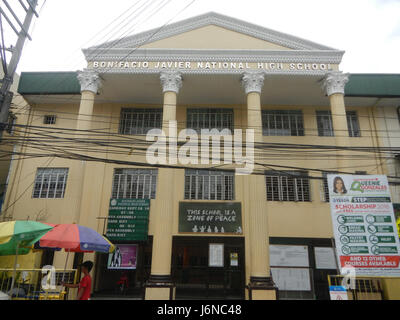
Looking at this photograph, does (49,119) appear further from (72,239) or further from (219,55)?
(72,239)

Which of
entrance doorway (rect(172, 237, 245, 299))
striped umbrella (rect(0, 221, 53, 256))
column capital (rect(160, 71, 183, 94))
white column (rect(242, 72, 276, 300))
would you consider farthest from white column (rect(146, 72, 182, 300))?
striped umbrella (rect(0, 221, 53, 256))

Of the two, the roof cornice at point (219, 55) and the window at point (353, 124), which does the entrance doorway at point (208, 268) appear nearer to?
the window at point (353, 124)

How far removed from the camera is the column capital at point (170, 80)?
13.8 m

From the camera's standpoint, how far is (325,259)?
1427cm

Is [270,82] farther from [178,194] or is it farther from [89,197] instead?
[89,197]

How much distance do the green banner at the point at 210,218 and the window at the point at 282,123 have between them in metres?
4.82

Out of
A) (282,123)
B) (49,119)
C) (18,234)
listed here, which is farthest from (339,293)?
(49,119)

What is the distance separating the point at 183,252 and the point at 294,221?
593 centimetres

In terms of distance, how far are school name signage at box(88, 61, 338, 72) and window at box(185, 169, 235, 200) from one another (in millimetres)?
5473

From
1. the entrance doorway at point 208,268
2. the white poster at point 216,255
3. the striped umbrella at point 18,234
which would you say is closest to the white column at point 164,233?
the entrance doorway at point 208,268

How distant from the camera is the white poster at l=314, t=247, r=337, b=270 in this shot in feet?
46.5

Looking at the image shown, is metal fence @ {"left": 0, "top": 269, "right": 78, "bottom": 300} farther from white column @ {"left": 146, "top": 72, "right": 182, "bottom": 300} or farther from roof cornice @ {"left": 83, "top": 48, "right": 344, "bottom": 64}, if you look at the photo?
roof cornice @ {"left": 83, "top": 48, "right": 344, "bottom": 64}
